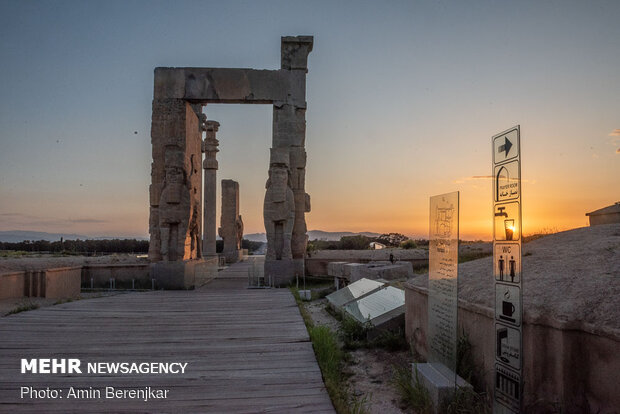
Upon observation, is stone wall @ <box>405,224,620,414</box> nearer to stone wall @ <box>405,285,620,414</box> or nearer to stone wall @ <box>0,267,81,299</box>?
stone wall @ <box>405,285,620,414</box>

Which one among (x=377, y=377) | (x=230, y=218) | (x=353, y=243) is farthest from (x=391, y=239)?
(x=377, y=377)

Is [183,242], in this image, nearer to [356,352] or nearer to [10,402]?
[356,352]

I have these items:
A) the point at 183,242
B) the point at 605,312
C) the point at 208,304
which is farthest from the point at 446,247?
the point at 183,242

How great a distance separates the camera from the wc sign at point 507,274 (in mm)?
2846

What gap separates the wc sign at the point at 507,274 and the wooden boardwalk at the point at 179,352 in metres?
1.35

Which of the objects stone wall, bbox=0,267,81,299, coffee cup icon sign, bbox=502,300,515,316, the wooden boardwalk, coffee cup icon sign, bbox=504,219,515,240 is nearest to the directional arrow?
coffee cup icon sign, bbox=504,219,515,240

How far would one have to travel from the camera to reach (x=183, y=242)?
41.2 ft

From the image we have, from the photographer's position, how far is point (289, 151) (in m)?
12.7

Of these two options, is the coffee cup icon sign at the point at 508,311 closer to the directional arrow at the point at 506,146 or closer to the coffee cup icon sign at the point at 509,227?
the coffee cup icon sign at the point at 509,227

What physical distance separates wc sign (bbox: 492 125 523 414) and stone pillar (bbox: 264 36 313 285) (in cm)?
954

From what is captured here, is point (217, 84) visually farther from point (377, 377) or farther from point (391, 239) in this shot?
point (391, 239)

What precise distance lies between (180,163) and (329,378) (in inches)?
385

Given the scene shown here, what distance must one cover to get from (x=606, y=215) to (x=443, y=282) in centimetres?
458

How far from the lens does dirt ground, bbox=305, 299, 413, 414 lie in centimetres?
397
